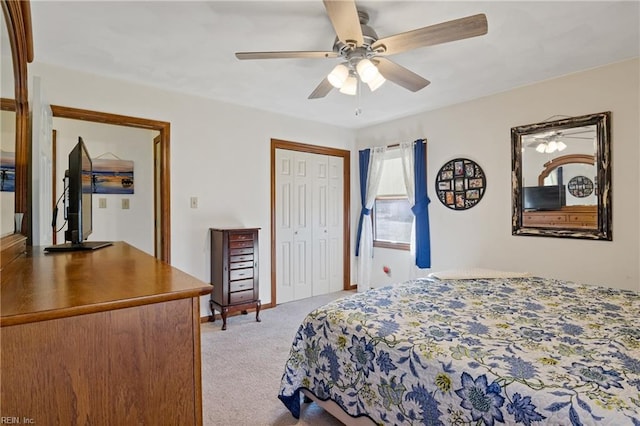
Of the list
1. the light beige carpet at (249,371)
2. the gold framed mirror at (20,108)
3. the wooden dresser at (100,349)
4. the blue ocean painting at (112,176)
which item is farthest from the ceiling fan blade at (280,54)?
the blue ocean painting at (112,176)

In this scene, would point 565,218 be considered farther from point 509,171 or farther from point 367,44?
point 367,44

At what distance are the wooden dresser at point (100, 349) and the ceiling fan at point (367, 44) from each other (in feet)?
4.79

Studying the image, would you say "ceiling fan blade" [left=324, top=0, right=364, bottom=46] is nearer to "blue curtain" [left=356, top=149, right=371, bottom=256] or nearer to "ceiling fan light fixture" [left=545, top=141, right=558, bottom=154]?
"ceiling fan light fixture" [left=545, top=141, right=558, bottom=154]

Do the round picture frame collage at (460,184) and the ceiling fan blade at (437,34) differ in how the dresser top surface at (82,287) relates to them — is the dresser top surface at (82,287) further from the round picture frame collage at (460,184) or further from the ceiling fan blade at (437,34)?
the round picture frame collage at (460,184)

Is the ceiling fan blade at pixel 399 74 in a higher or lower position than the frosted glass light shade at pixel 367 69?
higher

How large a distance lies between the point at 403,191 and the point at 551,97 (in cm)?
187

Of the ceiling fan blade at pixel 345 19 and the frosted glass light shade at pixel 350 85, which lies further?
the frosted glass light shade at pixel 350 85

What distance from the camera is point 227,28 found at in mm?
2168

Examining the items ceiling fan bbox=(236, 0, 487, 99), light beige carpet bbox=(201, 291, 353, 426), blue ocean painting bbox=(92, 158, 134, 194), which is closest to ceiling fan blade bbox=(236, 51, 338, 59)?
ceiling fan bbox=(236, 0, 487, 99)

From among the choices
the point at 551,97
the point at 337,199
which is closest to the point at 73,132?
the point at 337,199

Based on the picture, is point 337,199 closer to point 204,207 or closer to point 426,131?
point 426,131

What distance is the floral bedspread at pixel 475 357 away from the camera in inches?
42.4

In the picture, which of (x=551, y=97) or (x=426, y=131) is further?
(x=426, y=131)

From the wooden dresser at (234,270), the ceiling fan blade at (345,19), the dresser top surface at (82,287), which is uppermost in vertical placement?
the ceiling fan blade at (345,19)
